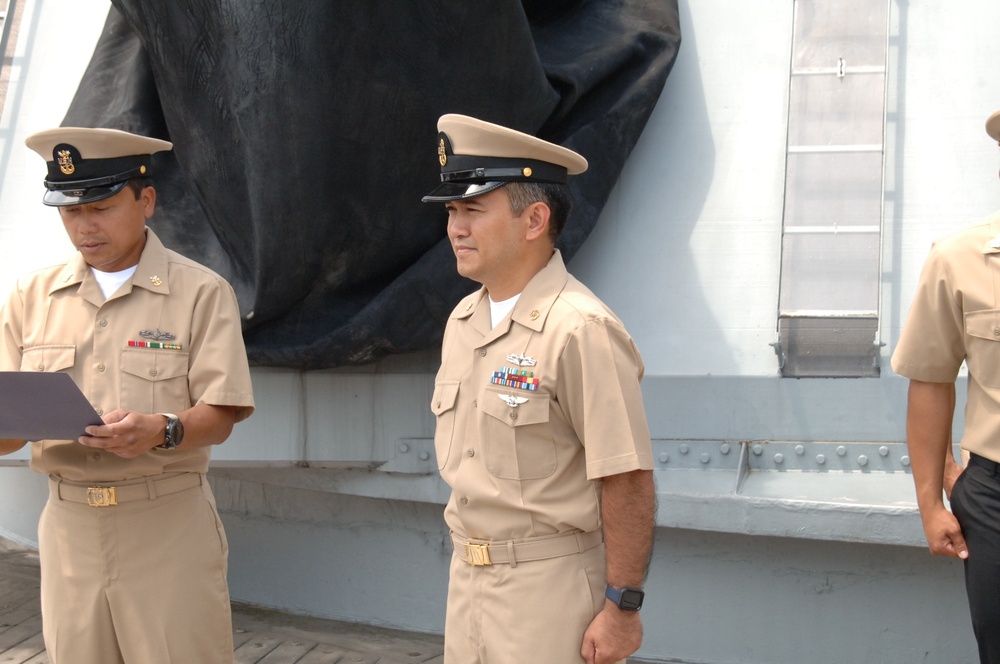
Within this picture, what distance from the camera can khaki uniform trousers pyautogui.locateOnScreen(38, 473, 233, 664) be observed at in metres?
2.65

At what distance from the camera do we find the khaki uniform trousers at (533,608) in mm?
2191

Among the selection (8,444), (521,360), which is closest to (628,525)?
(521,360)

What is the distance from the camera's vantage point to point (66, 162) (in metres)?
2.79

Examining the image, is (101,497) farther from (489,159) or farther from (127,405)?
(489,159)

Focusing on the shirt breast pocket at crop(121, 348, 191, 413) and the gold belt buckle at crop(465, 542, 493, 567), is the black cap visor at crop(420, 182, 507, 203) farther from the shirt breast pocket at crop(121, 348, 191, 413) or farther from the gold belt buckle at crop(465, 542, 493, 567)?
the shirt breast pocket at crop(121, 348, 191, 413)

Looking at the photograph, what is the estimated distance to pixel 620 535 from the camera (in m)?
2.20

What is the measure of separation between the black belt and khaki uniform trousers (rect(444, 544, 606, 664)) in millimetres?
828

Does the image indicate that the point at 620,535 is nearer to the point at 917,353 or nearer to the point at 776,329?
the point at 917,353

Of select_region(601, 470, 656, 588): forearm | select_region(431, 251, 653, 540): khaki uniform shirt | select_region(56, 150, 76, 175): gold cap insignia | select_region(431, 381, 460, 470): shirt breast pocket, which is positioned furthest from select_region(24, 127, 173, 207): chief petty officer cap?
select_region(601, 470, 656, 588): forearm

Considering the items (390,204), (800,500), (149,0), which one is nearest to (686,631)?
(800,500)

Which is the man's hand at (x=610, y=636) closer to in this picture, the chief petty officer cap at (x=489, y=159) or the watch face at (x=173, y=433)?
the chief petty officer cap at (x=489, y=159)

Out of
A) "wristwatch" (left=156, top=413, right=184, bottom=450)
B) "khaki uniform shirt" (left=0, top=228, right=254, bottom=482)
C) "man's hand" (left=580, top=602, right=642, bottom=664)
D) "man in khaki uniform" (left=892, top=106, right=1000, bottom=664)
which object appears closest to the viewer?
"man's hand" (left=580, top=602, right=642, bottom=664)

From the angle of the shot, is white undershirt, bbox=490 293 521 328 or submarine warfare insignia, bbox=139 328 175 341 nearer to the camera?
white undershirt, bbox=490 293 521 328

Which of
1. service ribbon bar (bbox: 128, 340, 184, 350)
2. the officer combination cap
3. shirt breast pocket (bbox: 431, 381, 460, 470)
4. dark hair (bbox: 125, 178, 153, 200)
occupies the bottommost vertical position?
shirt breast pocket (bbox: 431, 381, 460, 470)
